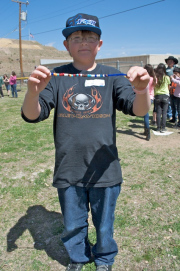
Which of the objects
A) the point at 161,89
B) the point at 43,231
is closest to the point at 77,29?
the point at 43,231

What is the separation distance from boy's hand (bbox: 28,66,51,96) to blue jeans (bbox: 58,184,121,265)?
0.80 m

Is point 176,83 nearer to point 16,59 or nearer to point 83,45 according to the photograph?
point 83,45

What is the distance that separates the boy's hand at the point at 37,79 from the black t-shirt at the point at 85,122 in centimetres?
16

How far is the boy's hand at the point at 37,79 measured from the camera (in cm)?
143

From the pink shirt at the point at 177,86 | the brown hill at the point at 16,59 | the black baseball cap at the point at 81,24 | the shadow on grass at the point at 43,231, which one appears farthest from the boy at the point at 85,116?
the brown hill at the point at 16,59

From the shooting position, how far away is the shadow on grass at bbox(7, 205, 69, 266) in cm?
241

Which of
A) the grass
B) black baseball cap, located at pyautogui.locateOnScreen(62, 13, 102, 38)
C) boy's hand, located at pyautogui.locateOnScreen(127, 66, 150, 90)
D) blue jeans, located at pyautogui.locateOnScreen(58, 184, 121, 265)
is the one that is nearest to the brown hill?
the grass

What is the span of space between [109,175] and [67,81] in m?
0.77

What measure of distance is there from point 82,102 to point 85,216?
3.18ft

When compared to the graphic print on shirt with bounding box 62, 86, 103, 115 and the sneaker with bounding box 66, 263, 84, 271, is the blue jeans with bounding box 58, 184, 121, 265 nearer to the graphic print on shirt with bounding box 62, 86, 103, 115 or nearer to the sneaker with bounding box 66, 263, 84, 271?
the sneaker with bounding box 66, 263, 84, 271

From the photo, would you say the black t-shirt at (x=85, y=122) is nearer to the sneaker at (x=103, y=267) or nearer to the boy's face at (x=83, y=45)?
the boy's face at (x=83, y=45)

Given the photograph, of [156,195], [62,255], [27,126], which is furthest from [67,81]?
[27,126]

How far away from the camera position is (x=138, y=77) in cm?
147

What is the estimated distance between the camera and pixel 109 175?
1.79m
